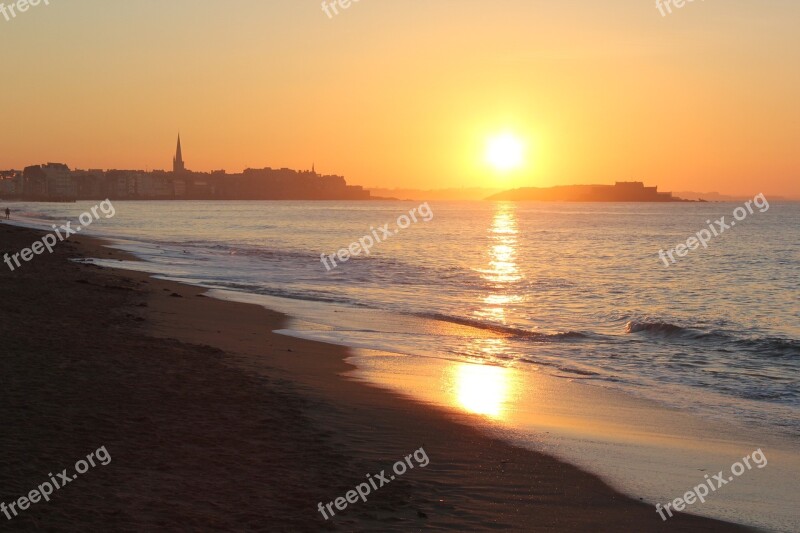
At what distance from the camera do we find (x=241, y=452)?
8539mm

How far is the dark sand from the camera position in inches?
272

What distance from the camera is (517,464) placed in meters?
9.02

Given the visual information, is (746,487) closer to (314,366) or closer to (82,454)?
(82,454)

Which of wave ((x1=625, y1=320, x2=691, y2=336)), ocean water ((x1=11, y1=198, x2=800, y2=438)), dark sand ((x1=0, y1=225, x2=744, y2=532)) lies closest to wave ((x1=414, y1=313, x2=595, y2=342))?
ocean water ((x1=11, y1=198, x2=800, y2=438))

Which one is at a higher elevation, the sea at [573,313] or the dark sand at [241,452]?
the dark sand at [241,452]

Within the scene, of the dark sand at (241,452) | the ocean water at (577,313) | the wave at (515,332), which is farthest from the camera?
the wave at (515,332)

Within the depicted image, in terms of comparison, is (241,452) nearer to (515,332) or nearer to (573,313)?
(515,332)

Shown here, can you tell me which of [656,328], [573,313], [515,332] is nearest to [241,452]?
[515,332]

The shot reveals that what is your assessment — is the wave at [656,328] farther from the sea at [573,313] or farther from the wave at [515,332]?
the wave at [515,332]

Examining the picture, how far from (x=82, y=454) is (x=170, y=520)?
70.4 inches

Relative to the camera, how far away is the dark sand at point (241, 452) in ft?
22.7

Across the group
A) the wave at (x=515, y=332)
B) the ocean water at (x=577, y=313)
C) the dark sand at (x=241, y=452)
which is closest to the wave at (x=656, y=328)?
the ocean water at (x=577, y=313)

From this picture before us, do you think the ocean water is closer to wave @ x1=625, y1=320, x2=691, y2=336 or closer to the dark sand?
wave @ x1=625, y1=320, x2=691, y2=336

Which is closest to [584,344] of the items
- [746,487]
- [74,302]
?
[746,487]
